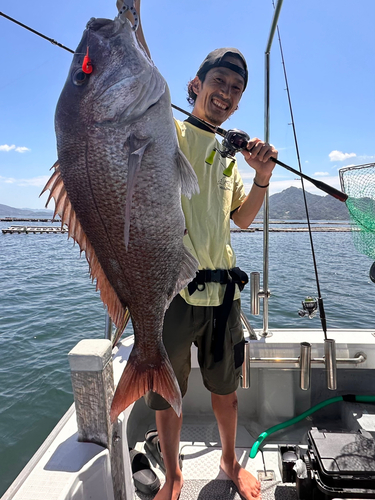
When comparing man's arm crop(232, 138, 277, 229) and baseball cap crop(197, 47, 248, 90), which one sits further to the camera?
baseball cap crop(197, 47, 248, 90)

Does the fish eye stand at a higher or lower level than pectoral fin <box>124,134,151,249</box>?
higher

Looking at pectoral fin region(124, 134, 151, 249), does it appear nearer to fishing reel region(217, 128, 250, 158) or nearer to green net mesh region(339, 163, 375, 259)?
fishing reel region(217, 128, 250, 158)

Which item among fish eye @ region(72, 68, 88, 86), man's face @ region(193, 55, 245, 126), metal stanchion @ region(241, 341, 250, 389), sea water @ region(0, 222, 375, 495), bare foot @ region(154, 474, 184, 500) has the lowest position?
sea water @ region(0, 222, 375, 495)

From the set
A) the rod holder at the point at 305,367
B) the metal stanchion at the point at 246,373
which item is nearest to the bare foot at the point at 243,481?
the metal stanchion at the point at 246,373

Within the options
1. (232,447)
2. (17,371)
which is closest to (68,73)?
(232,447)

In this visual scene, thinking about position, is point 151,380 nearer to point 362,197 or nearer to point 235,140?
point 235,140

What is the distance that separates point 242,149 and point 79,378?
4.99ft

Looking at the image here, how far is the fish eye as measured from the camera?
140 centimetres

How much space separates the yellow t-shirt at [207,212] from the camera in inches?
80.9

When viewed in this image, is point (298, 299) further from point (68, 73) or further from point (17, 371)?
point (68, 73)

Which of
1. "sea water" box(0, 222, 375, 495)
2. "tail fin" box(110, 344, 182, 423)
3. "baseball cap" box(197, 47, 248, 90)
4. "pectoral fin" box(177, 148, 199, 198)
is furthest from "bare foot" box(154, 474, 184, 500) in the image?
"baseball cap" box(197, 47, 248, 90)

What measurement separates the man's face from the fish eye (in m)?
0.98

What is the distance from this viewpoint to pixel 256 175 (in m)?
2.04

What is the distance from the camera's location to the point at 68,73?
4.77ft
